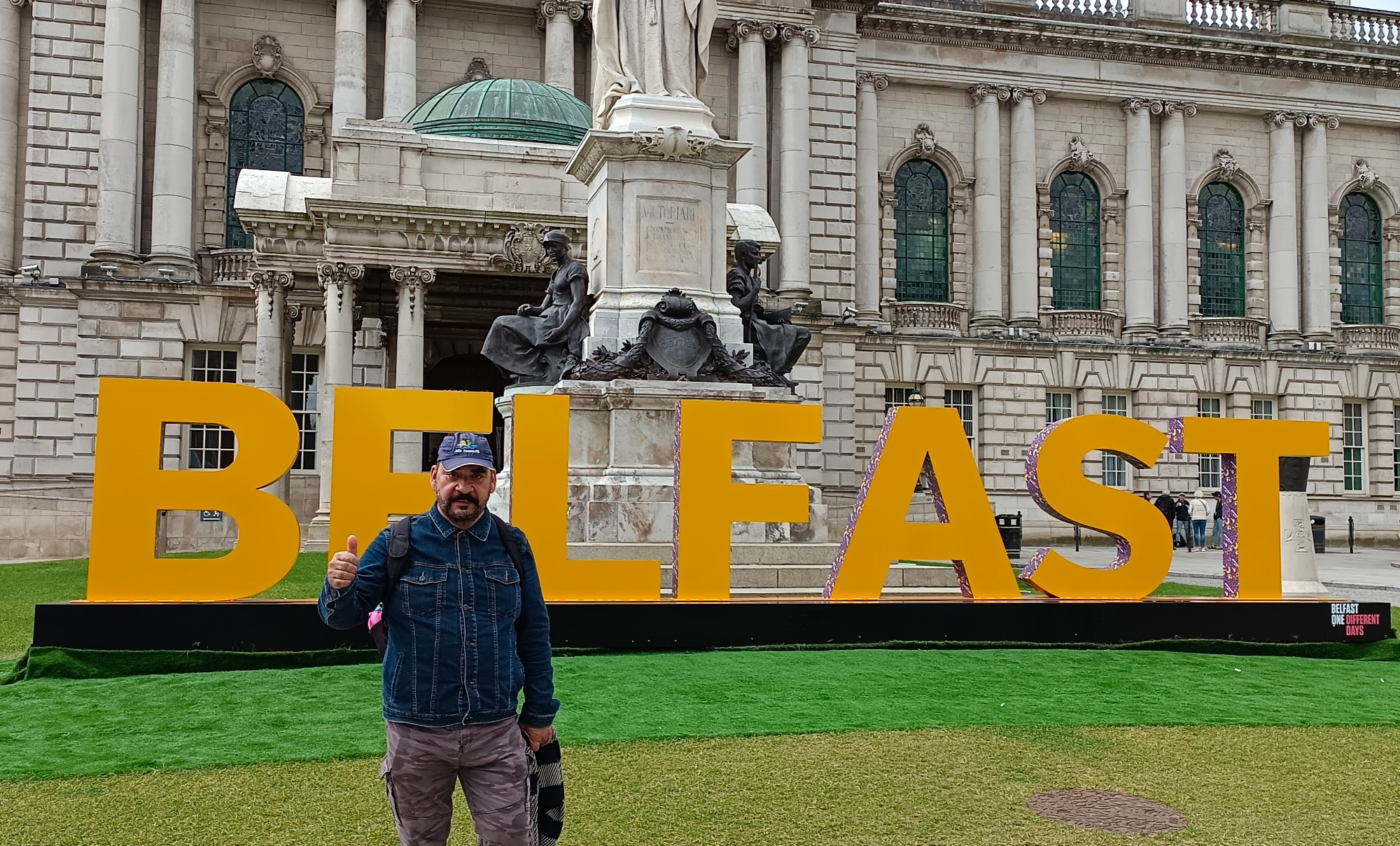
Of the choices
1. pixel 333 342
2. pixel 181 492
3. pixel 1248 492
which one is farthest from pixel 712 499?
pixel 333 342

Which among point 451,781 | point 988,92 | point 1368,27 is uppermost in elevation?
point 1368,27

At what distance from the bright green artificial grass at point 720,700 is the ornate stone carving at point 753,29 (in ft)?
108

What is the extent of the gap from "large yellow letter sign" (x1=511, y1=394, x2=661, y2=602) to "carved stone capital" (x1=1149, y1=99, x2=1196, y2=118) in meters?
41.0

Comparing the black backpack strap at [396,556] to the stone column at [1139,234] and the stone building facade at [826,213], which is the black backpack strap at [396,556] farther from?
the stone column at [1139,234]

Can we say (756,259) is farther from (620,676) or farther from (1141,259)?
(1141,259)

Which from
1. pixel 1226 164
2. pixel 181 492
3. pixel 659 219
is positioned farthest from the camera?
pixel 1226 164

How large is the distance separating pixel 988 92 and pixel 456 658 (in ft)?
143

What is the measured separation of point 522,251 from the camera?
2777 centimetres

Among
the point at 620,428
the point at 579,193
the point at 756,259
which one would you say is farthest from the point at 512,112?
the point at 620,428

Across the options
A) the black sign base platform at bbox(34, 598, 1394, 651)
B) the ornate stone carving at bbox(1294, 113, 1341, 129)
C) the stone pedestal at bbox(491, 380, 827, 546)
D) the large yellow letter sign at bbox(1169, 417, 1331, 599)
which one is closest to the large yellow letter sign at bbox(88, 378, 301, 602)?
the black sign base platform at bbox(34, 598, 1394, 651)

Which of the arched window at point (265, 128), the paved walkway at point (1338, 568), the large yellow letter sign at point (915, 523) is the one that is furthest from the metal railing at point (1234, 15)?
the large yellow letter sign at point (915, 523)

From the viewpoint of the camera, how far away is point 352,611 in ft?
15.0

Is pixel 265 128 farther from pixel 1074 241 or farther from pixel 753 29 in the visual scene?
pixel 1074 241

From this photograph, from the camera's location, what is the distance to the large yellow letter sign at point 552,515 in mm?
10648
